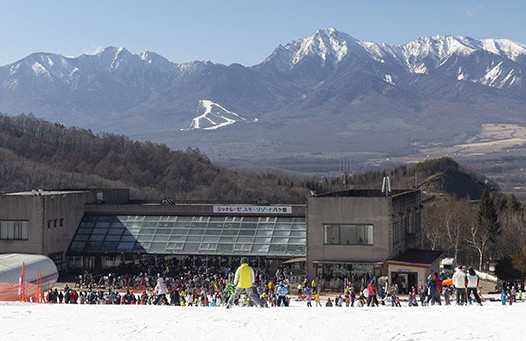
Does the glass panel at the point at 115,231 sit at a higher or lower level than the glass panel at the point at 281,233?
higher

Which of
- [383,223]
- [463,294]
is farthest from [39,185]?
[463,294]

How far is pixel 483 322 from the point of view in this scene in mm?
28047

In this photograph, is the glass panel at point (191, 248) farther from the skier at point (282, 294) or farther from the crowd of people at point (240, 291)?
the skier at point (282, 294)

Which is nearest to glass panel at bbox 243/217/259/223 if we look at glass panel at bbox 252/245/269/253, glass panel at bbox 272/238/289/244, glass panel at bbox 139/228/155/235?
glass panel at bbox 272/238/289/244

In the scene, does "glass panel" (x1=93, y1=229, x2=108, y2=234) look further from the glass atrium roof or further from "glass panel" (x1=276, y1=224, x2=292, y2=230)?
"glass panel" (x1=276, y1=224, x2=292, y2=230)

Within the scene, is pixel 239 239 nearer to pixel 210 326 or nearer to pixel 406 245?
pixel 406 245

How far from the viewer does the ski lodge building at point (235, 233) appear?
6300 centimetres

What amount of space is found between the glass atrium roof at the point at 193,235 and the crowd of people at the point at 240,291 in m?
2.49

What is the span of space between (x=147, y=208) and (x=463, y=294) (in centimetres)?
4403

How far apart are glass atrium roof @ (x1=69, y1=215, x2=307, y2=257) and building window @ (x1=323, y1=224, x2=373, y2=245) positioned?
463 cm

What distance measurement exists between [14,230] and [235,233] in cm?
1895

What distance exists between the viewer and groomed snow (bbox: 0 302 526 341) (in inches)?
1026

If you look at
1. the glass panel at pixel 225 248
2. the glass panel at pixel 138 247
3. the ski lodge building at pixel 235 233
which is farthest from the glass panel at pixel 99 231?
the glass panel at pixel 225 248

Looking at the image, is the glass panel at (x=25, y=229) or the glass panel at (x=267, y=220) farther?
the glass panel at (x=267, y=220)
